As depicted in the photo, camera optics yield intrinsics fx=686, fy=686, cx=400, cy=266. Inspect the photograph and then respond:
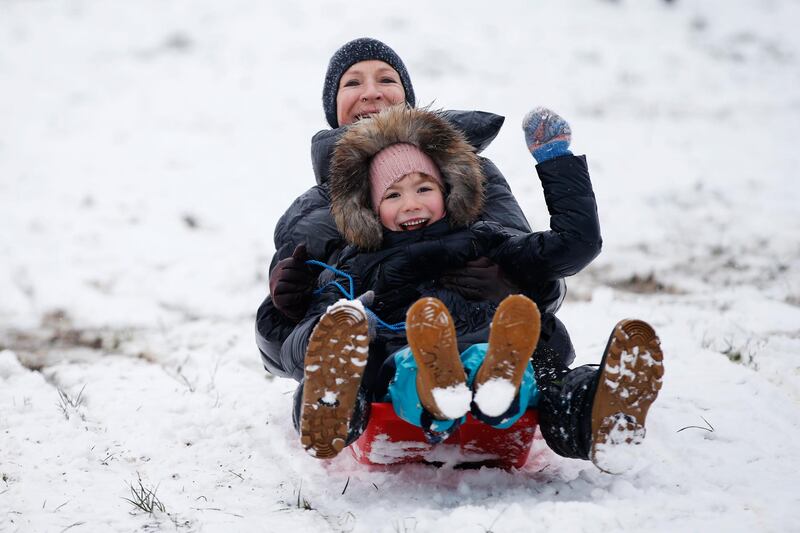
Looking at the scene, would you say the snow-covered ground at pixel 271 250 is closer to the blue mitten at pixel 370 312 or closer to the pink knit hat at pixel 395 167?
the blue mitten at pixel 370 312

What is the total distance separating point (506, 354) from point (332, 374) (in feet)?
1.59

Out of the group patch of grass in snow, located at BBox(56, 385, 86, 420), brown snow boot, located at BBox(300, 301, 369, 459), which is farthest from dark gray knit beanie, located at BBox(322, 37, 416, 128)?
brown snow boot, located at BBox(300, 301, 369, 459)

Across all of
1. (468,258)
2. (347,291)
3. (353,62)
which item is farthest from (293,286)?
(353,62)

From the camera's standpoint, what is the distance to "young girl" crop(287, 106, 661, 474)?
1.87 meters

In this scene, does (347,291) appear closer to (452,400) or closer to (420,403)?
(420,403)

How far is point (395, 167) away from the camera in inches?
104

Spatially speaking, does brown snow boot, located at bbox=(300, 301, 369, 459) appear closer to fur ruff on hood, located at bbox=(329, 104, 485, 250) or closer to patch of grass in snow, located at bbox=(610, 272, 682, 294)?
fur ruff on hood, located at bbox=(329, 104, 485, 250)

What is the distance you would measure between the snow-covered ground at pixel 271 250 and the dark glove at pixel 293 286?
0.53m

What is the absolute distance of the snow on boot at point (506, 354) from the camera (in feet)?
5.97

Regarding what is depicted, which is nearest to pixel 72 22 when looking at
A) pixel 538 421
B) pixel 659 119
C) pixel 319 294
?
pixel 659 119

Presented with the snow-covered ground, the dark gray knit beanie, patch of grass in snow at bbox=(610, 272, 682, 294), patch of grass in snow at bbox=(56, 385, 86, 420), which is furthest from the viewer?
patch of grass in snow at bbox=(610, 272, 682, 294)

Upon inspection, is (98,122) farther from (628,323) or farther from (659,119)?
(628,323)

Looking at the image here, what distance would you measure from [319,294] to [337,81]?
1488mm

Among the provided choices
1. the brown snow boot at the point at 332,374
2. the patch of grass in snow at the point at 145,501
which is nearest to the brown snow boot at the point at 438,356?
the brown snow boot at the point at 332,374
